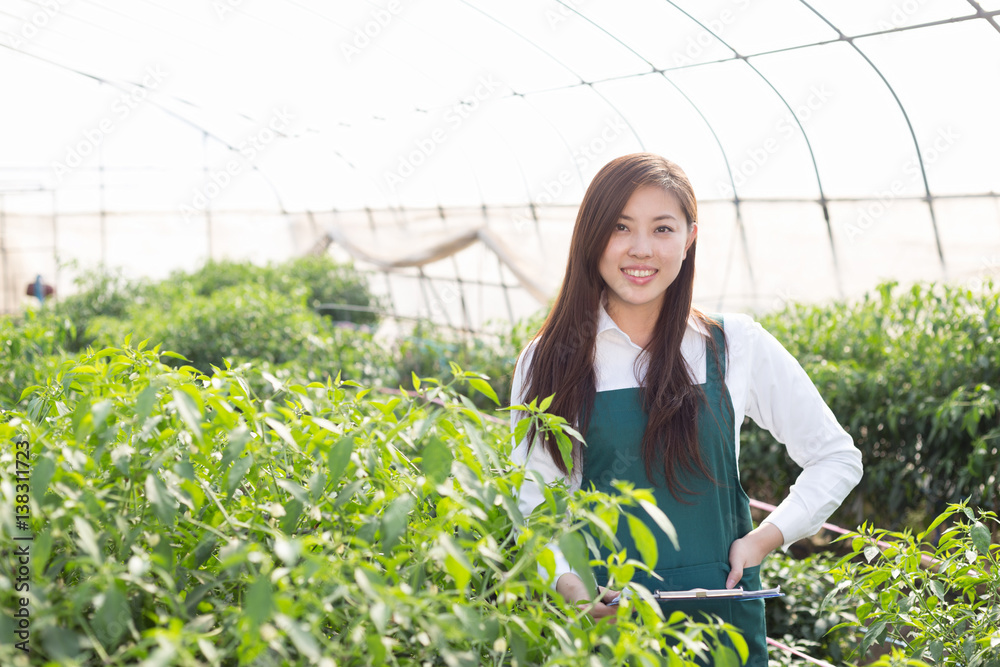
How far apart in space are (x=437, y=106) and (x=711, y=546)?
341 inches

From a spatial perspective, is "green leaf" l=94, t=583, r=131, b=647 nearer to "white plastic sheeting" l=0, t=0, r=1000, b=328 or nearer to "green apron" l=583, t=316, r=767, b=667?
"green apron" l=583, t=316, r=767, b=667

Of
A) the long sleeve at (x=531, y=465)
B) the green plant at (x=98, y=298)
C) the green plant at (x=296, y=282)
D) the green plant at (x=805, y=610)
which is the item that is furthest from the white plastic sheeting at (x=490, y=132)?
the long sleeve at (x=531, y=465)

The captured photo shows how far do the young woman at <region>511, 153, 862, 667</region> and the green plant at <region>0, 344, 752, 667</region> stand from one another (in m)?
0.50

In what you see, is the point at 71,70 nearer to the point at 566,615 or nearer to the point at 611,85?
the point at 611,85

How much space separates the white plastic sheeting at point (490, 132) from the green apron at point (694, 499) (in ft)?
14.3

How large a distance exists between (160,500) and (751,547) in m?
1.17

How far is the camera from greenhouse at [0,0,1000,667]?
85 cm

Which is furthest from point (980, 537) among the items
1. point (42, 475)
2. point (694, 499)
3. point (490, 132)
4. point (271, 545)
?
point (490, 132)

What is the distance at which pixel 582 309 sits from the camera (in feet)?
5.46

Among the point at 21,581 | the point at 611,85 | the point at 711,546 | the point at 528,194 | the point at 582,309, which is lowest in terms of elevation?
the point at 711,546

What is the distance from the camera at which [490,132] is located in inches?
372

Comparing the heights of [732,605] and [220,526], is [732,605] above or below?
below

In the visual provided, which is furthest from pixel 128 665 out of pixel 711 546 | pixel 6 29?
pixel 6 29

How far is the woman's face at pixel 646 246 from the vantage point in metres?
1.55
